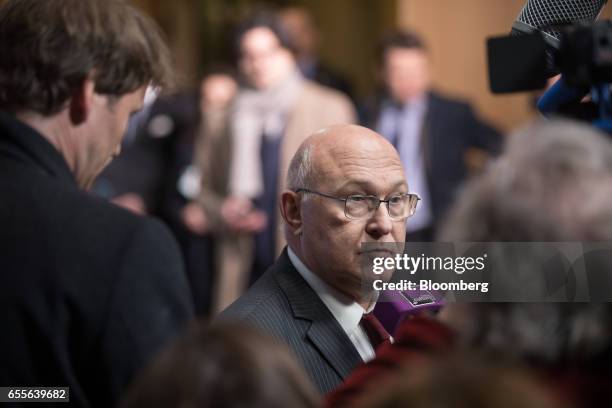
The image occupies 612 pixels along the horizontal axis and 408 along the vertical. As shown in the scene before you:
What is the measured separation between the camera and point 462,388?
1003 millimetres

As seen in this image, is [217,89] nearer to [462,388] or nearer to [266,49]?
[266,49]

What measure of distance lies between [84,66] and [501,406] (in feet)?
3.04

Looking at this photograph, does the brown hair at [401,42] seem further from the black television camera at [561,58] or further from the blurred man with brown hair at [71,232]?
the blurred man with brown hair at [71,232]

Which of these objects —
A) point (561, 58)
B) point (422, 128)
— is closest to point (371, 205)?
point (561, 58)

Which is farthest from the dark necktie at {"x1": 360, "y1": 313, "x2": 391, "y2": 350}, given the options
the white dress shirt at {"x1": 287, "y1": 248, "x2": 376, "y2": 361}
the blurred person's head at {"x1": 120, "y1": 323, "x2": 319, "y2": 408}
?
the blurred person's head at {"x1": 120, "y1": 323, "x2": 319, "y2": 408}

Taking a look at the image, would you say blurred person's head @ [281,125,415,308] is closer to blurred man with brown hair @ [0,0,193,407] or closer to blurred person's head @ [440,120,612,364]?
blurred man with brown hair @ [0,0,193,407]

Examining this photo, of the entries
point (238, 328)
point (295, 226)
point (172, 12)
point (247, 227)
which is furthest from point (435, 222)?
point (172, 12)

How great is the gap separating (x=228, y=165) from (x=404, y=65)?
1.07 meters

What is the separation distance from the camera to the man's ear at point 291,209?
86.1 inches

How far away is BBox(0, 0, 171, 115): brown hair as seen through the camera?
1.57 metres

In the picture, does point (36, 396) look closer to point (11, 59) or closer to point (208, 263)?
point (11, 59)

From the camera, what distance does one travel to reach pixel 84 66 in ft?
5.20

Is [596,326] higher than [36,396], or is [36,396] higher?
[596,326]

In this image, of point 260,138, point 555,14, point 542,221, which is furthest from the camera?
point 260,138
